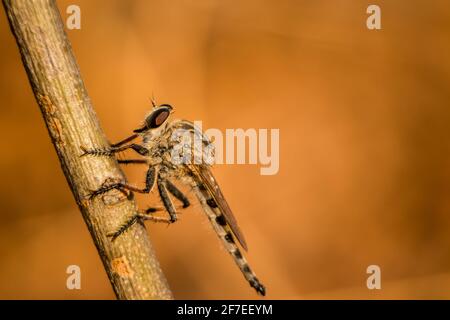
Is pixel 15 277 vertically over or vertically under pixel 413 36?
under

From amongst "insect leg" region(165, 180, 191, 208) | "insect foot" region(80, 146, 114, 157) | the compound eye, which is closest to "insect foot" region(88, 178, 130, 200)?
"insect foot" region(80, 146, 114, 157)

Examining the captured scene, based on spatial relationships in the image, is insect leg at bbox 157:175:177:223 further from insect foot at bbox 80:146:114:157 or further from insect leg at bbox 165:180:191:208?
insect foot at bbox 80:146:114:157

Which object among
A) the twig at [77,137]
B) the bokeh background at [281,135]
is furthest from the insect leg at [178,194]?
the bokeh background at [281,135]

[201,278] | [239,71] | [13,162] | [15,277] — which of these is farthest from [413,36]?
[15,277]

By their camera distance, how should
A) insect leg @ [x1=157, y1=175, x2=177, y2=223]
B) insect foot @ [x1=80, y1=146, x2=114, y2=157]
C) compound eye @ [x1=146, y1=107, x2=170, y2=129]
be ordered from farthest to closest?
insect leg @ [x1=157, y1=175, x2=177, y2=223], compound eye @ [x1=146, y1=107, x2=170, y2=129], insect foot @ [x1=80, y1=146, x2=114, y2=157]

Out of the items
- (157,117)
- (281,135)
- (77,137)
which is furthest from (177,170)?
(281,135)

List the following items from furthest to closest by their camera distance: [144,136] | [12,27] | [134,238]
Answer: [144,136] < [134,238] < [12,27]

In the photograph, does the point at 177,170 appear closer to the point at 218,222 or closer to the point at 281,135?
the point at 218,222

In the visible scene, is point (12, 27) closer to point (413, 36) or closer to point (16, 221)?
point (16, 221)
